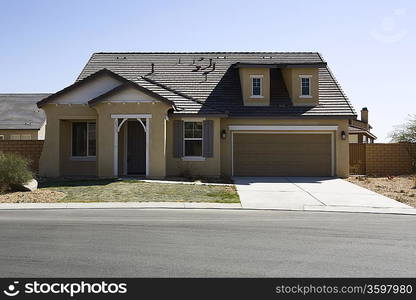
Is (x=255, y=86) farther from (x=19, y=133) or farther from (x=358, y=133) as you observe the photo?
(x=19, y=133)

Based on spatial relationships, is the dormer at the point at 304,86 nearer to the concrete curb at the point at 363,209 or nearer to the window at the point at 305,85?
the window at the point at 305,85

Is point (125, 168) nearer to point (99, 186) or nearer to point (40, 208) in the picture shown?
point (99, 186)

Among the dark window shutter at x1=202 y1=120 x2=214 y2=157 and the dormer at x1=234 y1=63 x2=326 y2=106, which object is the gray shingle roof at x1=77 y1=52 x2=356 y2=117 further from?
the dark window shutter at x1=202 y1=120 x2=214 y2=157

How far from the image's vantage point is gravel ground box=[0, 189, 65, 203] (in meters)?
15.1

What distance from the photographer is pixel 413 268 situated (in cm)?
677

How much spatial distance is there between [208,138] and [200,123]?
923 mm

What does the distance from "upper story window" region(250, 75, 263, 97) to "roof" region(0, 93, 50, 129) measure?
65.7 ft

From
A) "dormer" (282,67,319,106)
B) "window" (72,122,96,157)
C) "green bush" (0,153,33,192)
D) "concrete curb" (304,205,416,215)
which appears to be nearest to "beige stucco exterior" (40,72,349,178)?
"window" (72,122,96,157)

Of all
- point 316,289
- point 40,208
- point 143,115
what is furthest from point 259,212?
point 143,115

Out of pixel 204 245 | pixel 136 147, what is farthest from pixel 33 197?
pixel 204 245

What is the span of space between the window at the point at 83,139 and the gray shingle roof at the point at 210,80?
131 inches

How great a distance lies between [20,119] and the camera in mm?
37625

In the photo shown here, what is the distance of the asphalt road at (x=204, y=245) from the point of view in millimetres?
6648

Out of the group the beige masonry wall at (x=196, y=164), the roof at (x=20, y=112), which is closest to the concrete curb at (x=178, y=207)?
the beige masonry wall at (x=196, y=164)
